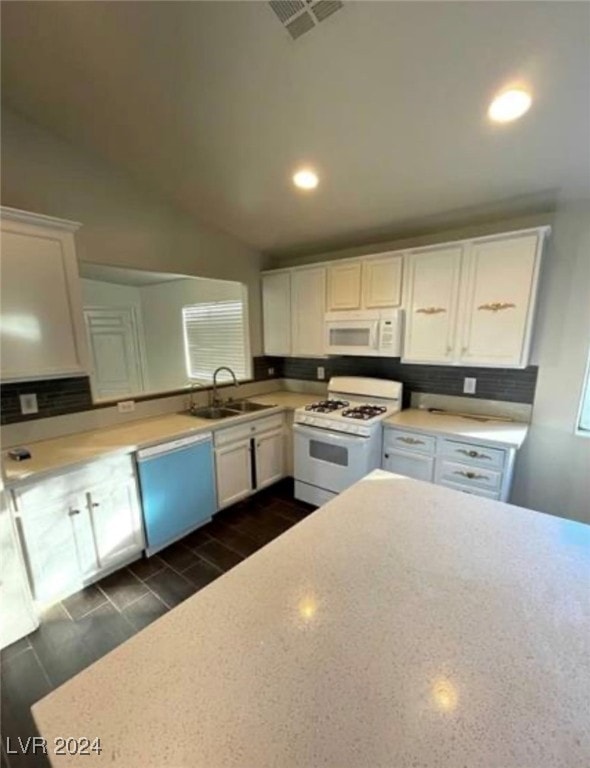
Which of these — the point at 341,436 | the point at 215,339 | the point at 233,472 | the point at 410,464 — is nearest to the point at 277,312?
the point at 215,339

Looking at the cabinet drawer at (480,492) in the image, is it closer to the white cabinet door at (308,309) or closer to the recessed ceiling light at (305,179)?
the white cabinet door at (308,309)

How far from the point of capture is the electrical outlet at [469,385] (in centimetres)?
280

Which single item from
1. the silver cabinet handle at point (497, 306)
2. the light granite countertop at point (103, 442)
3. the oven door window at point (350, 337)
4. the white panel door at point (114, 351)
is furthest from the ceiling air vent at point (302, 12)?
the white panel door at point (114, 351)

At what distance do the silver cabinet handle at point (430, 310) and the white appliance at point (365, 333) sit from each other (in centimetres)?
16

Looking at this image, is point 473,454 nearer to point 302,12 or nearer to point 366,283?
point 366,283

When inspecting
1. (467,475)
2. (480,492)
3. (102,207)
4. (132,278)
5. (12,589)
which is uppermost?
(102,207)

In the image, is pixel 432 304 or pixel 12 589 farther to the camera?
pixel 432 304

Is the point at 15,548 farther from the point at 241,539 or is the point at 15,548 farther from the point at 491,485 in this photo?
the point at 491,485

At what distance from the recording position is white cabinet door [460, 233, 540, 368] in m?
2.22

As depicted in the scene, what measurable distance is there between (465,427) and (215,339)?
2869 millimetres

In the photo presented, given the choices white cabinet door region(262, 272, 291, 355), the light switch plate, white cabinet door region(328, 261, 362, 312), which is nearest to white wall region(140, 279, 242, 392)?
white cabinet door region(262, 272, 291, 355)

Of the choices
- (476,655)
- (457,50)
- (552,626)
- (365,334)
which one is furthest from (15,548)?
(457,50)

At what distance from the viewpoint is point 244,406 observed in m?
3.34

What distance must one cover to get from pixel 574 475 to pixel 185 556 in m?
2.80
